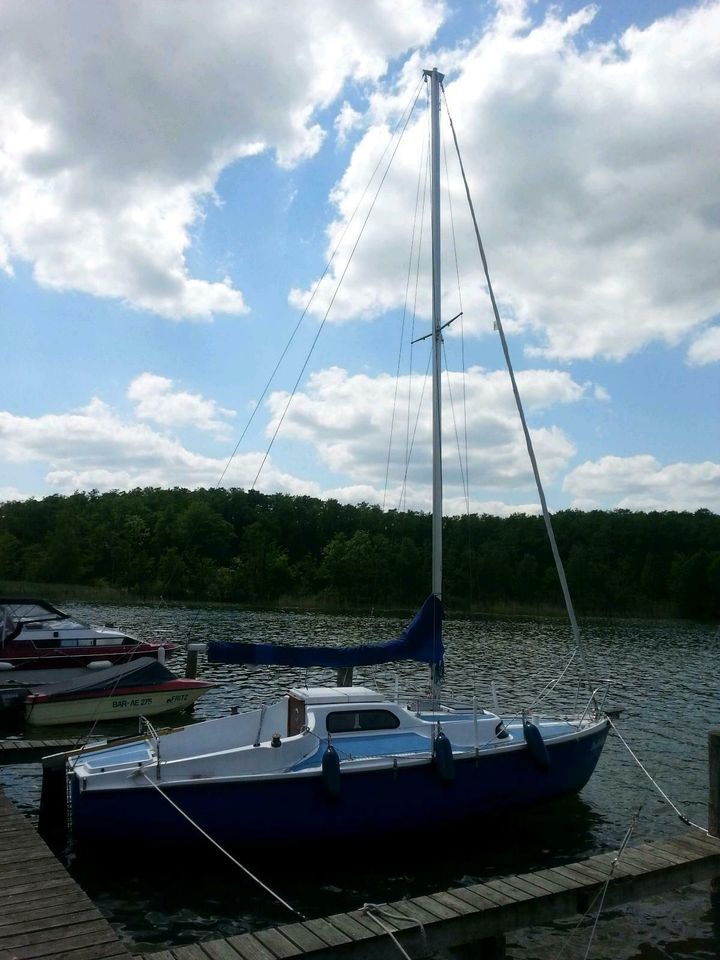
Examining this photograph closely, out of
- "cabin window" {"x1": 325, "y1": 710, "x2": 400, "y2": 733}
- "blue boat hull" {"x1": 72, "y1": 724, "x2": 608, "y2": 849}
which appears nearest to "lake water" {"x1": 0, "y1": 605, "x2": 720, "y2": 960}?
"blue boat hull" {"x1": 72, "y1": 724, "x2": 608, "y2": 849}

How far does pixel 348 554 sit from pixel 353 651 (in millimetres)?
88103

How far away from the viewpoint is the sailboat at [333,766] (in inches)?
441

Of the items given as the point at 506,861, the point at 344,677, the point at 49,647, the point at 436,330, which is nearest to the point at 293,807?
the point at 506,861

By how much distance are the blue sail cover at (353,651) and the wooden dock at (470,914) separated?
5.58 meters

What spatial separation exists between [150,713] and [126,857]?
1161 cm

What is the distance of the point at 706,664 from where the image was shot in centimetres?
3838

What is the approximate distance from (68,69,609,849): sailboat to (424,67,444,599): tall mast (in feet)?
0.37

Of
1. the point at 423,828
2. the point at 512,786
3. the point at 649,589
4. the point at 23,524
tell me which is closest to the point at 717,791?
the point at 512,786

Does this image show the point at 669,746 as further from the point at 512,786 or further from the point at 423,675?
the point at 423,675

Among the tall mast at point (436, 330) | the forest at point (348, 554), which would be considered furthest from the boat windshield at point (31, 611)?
the forest at point (348, 554)

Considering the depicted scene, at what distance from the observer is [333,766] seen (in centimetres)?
1131

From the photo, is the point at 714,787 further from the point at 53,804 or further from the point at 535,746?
the point at 53,804

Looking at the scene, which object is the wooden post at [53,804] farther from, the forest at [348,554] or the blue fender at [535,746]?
the forest at [348,554]

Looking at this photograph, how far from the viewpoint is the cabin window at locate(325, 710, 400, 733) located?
12797mm
